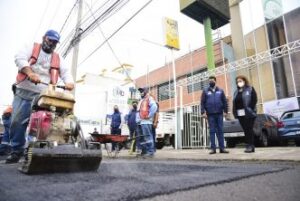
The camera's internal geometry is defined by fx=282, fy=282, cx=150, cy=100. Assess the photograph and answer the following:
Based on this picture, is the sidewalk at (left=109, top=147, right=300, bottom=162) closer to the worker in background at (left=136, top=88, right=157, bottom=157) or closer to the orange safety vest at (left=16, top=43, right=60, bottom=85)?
the worker in background at (left=136, top=88, right=157, bottom=157)

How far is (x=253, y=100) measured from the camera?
5992mm

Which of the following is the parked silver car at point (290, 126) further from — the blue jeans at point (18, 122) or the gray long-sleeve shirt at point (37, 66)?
the blue jeans at point (18, 122)

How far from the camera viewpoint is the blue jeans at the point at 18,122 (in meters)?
3.80

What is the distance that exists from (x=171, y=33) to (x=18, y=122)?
9.72 m

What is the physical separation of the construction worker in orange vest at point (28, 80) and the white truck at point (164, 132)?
30.6 feet

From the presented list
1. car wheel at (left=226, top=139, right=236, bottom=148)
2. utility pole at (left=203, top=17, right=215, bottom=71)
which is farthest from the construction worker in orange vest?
utility pole at (left=203, top=17, right=215, bottom=71)

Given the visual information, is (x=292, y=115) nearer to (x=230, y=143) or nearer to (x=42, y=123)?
(x=230, y=143)

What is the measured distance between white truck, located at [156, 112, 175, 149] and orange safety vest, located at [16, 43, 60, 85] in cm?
931

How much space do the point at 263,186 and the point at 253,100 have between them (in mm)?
4134

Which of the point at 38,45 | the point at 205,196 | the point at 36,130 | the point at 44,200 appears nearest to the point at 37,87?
the point at 38,45

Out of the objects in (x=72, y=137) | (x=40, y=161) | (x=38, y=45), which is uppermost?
(x=38, y=45)

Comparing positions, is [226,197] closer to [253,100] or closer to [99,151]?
[99,151]

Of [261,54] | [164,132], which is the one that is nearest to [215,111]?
[164,132]

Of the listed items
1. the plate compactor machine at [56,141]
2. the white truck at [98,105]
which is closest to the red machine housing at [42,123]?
the plate compactor machine at [56,141]
